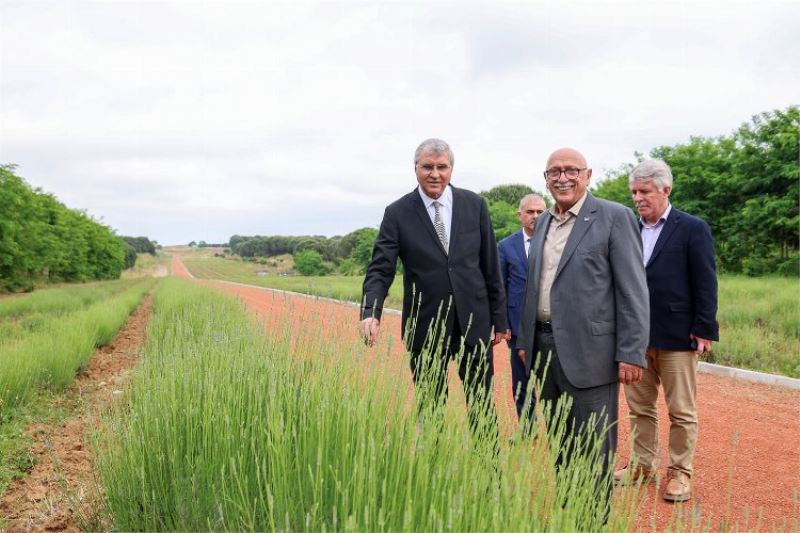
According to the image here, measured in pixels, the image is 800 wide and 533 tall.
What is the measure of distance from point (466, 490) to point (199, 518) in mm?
1141

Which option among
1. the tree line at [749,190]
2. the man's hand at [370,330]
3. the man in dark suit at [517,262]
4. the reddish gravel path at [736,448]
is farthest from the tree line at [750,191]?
the man's hand at [370,330]

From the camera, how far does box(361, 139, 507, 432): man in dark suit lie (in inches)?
128

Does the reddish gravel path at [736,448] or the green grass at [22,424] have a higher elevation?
the reddish gravel path at [736,448]

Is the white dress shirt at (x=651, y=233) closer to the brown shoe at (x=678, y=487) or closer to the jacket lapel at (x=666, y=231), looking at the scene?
the jacket lapel at (x=666, y=231)

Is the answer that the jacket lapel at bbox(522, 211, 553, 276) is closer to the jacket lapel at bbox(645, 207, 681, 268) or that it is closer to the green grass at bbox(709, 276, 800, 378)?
the jacket lapel at bbox(645, 207, 681, 268)

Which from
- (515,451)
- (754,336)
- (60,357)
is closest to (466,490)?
(515,451)

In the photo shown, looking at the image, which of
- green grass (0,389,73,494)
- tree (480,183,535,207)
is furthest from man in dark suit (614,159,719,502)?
tree (480,183,535,207)

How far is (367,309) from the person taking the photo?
125 inches

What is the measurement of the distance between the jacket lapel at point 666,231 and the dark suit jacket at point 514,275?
118 centimetres

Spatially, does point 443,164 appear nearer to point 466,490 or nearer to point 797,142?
point 466,490

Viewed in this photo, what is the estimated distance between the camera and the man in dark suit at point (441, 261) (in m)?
3.24

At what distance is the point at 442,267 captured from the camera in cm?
329

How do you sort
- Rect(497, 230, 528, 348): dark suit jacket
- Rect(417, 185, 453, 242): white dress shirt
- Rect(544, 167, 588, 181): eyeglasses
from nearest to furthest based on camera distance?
Rect(544, 167, 588, 181): eyeglasses < Rect(417, 185, 453, 242): white dress shirt < Rect(497, 230, 528, 348): dark suit jacket

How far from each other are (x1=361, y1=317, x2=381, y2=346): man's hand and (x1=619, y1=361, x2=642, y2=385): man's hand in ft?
4.16
